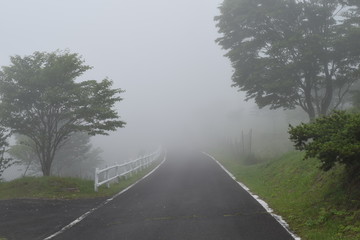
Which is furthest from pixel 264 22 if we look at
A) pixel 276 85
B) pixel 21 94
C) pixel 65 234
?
pixel 65 234

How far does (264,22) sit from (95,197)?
1485cm

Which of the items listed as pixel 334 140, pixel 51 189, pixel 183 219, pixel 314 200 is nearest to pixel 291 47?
pixel 314 200

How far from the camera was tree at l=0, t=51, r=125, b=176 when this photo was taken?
1651cm

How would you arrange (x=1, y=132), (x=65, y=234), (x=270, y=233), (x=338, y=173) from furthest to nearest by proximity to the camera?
(x=1, y=132) → (x=338, y=173) → (x=65, y=234) → (x=270, y=233)

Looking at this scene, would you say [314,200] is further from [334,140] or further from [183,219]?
[183,219]

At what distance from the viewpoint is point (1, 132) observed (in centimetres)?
1842

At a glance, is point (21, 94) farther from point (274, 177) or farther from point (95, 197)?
point (274, 177)

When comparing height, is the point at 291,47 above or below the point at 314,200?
above

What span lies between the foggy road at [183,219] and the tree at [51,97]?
558cm

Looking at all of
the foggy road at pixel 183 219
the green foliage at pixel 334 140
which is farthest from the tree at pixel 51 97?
the green foliage at pixel 334 140

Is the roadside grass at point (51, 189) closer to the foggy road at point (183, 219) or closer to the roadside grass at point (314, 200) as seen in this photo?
the foggy road at point (183, 219)

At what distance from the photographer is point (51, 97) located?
16047 mm

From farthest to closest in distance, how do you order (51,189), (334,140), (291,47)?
(291,47)
(51,189)
(334,140)

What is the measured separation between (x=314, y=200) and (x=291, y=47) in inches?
502
